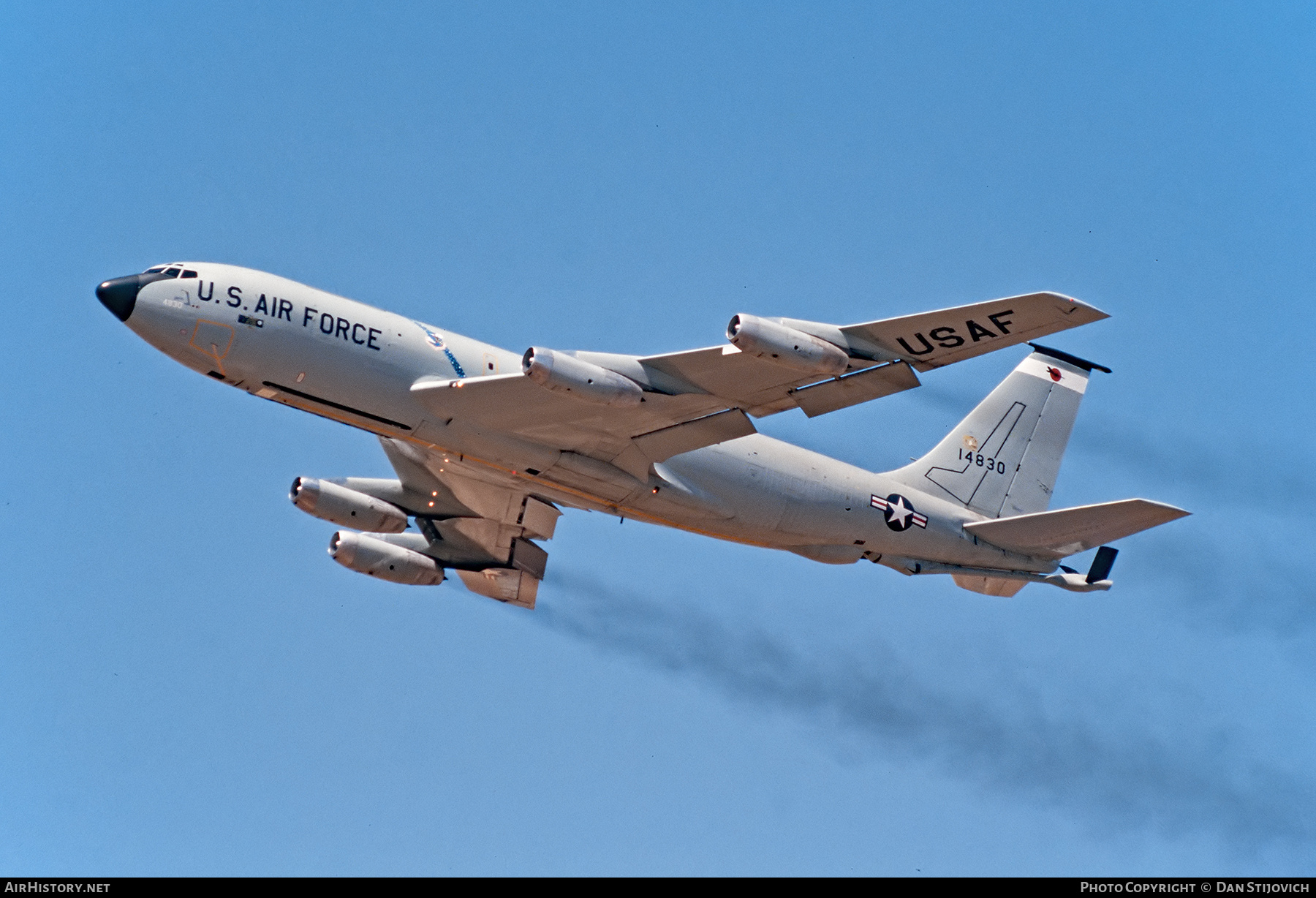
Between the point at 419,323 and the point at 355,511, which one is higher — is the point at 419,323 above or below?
above

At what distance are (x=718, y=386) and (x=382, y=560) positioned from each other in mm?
11747

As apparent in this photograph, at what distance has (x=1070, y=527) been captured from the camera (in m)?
39.8

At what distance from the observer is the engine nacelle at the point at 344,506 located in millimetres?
39531

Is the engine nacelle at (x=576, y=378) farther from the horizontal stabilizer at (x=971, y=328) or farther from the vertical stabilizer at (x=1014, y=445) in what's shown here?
the vertical stabilizer at (x=1014, y=445)

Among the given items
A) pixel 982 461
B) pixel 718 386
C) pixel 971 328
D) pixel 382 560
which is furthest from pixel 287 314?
pixel 982 461

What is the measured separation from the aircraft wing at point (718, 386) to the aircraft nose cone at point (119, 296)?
642 centimetres

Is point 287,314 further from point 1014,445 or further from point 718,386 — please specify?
point 1014,445

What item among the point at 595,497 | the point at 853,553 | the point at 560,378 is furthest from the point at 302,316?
the point at 853,553

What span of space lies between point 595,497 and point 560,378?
563 cm
